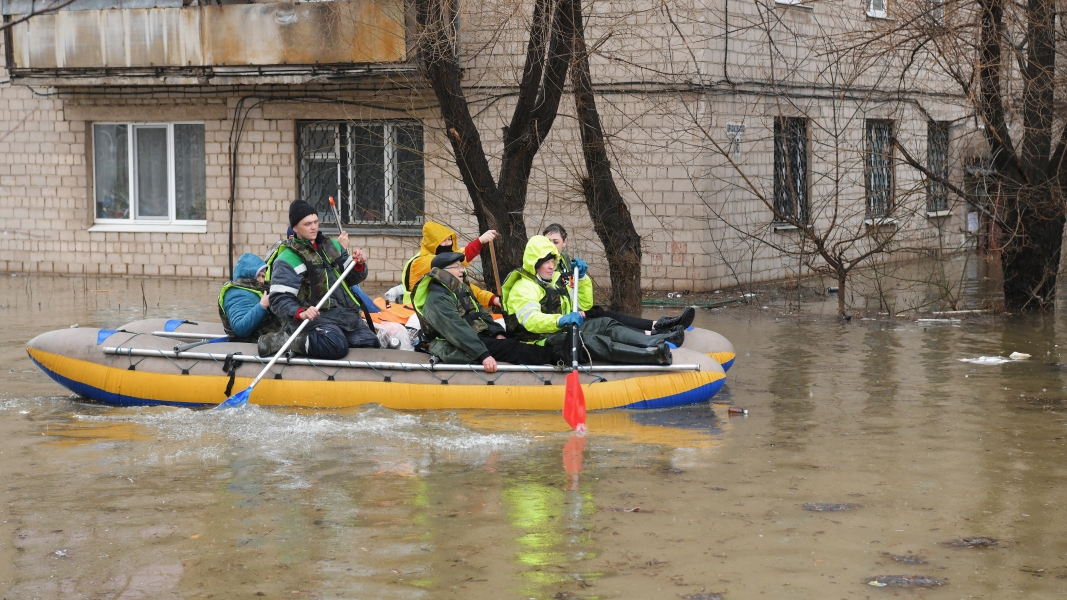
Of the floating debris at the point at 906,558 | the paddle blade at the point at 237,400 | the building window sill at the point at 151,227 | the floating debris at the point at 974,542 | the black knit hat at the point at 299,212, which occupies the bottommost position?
the floating debris at the point at 906,558

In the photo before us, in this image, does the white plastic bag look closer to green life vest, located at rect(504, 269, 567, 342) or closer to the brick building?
green life vest, located at rect(504, 269, 567, 342)

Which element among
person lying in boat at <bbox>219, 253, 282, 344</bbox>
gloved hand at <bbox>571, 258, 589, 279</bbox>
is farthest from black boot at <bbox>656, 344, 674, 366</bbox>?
person lying in boat at <bbox>219, 253, 282, 344</bbox>

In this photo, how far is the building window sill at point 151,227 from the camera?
17375mm

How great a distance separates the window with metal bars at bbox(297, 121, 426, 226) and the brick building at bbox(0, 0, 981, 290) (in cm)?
3

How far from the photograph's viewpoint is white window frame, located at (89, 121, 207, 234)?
1747cm

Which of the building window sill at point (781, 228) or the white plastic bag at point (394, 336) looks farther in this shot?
the building window sill at point (781, 228)

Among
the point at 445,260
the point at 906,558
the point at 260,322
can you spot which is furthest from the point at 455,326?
the point at 906,558

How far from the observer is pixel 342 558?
17.3ft

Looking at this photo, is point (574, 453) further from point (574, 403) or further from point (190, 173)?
point (190, 173)

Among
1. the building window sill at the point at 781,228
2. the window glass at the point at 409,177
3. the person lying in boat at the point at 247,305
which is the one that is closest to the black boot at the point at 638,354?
the person lying in boat at the point at 247,305

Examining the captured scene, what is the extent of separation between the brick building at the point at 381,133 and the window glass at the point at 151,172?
33mm

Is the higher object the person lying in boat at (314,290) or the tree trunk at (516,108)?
the tree trunk at (516,108)

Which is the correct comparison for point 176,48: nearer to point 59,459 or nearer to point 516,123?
point 516,123

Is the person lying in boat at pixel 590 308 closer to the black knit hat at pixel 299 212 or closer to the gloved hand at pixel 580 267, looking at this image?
the gloved hand at pixel 580 267
